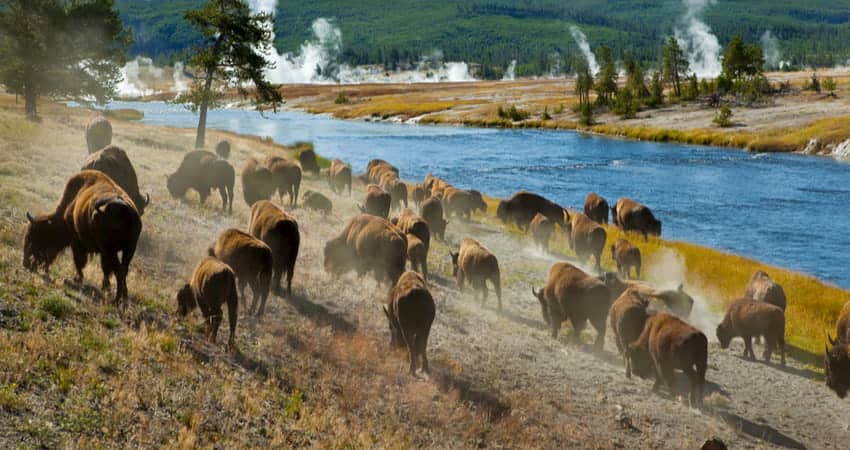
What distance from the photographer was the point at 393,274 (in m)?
13.7

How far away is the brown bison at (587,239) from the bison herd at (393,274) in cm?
3

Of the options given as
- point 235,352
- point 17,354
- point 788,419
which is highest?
point 17,354

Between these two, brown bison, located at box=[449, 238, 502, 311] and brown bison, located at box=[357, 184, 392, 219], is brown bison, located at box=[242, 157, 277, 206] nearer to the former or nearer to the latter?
brown bison, located at box=[357, 184, 392, 219]

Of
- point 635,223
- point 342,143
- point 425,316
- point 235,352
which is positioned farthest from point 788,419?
point 342,143

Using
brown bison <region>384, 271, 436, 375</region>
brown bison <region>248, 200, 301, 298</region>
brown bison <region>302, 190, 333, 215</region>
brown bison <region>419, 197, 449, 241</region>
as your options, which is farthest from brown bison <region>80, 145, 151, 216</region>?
brown bison <region>419, 197, 449, 241</region>

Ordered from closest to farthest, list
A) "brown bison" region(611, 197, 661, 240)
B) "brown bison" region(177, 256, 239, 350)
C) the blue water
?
"brown bison" region(177, 256, 239, 350) → "brown bison" region(611, 197, 661, 240) → the blue water

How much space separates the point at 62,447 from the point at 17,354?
5.29 feet

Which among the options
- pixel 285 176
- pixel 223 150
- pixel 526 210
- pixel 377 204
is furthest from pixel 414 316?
pixel 223 150

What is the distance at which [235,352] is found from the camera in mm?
9594

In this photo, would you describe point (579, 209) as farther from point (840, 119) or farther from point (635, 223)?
point (840, 119)

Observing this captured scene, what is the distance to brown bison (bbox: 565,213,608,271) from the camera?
21.0 m

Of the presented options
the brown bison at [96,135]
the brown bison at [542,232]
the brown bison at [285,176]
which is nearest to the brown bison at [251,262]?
the brown bison at [285,176]

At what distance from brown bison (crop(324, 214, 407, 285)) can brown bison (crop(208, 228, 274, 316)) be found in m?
2.97

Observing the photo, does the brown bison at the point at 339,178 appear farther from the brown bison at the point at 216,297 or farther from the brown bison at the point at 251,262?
the brown bison at the point at 216,297
